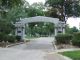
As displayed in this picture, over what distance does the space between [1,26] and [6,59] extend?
2860cm

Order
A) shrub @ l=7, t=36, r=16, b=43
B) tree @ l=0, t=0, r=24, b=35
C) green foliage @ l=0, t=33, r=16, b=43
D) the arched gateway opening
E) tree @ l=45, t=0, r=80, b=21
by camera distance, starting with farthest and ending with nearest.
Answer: tree @ l=45, t=0, r=80, b=21
the arched gateway opening
shrub @ l=7, t=36, r=16, b=43
green foliage @ l=0, t=33, r=16, b=43
tree @ l=0, t=0, r=24, b=35

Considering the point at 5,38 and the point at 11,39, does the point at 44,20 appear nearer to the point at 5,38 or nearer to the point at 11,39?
the point at 11,39

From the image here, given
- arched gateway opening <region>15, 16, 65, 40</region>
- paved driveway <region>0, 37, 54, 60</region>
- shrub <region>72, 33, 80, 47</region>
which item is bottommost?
paved driveway <region>0, 37, 54, 60</region>

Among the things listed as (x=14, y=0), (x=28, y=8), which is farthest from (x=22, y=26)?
(x=28, y=8)

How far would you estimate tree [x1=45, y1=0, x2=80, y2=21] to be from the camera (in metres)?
74.5

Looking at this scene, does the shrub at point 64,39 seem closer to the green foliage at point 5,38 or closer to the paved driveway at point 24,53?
the paved driveway at point 24,53

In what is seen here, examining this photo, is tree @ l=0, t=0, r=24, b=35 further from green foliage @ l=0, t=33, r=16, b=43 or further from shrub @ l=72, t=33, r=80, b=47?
shrub @ l=72, t=33, r=80, b=47

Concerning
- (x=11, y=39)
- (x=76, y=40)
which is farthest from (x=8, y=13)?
(x=76, y=40)

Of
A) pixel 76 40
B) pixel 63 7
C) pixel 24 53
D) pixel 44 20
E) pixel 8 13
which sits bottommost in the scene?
pixel 24 53

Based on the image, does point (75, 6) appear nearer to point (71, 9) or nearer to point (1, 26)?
point (71, 9)

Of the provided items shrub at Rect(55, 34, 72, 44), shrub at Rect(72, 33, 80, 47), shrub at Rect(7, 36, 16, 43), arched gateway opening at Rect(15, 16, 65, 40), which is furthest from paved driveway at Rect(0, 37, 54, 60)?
arched gateway opening at Rect(15, 16, 65, 40)

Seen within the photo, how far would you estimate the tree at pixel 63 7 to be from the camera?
74.5 meters

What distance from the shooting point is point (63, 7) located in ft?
249

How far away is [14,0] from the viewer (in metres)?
24.4
